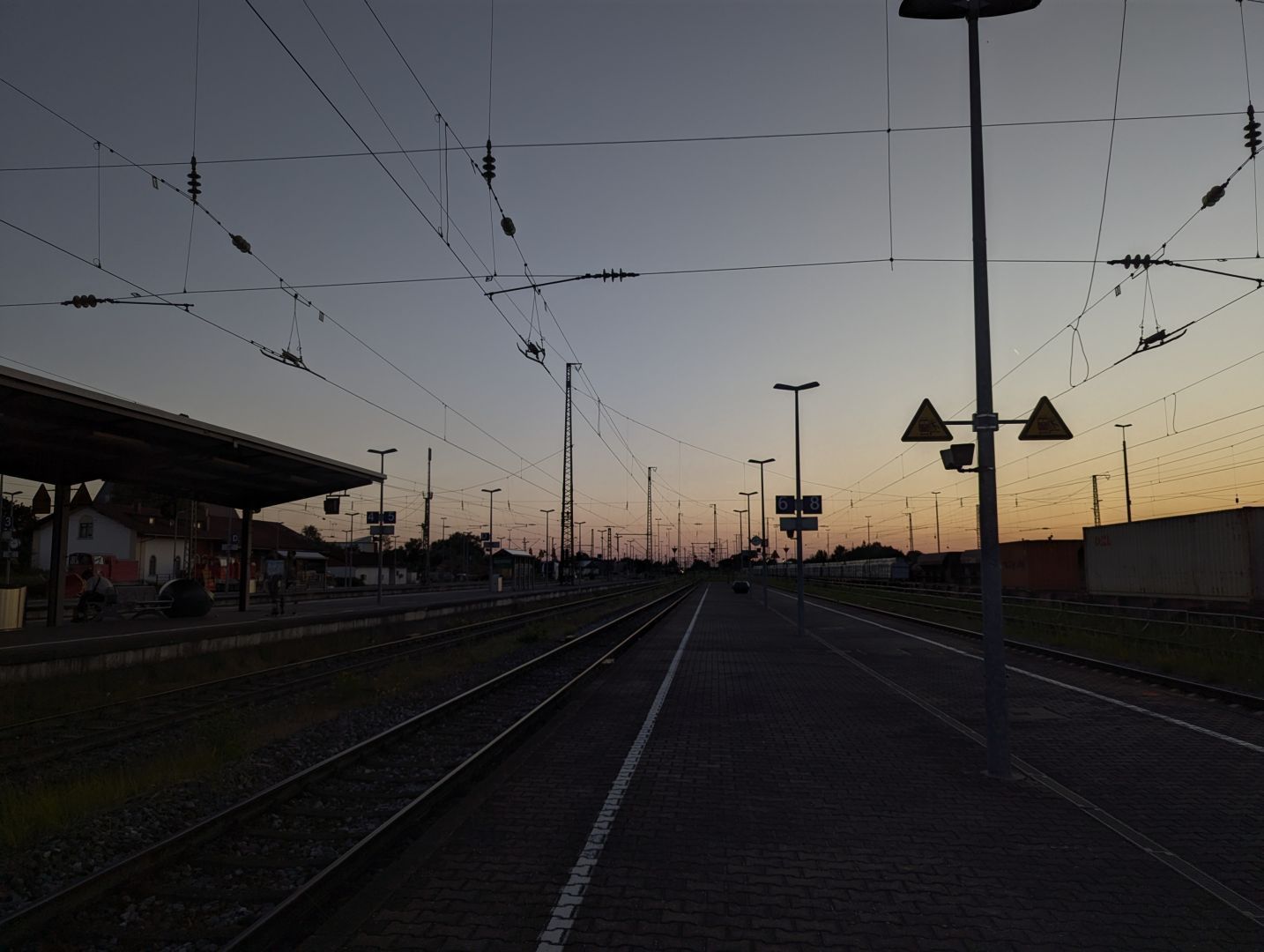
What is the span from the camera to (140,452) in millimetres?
21141

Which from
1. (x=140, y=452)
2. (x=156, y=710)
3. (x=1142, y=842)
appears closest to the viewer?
(x=1142, y=842)

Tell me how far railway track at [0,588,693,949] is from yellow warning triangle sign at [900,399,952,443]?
5970mm

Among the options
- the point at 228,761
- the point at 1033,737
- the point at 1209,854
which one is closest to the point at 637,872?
the point at 1209,854

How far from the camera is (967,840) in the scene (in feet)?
20.0

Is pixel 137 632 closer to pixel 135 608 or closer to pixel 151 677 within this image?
pixel 151 677

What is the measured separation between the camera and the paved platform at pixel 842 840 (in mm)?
4602

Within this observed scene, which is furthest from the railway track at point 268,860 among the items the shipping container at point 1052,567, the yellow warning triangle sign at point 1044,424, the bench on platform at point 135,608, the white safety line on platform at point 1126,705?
the shipping container at point 1052,567

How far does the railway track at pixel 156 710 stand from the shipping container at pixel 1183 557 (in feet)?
76.8

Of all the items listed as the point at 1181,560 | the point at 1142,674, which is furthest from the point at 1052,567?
the point at 1142,674

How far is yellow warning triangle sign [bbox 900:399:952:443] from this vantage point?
9695 mm

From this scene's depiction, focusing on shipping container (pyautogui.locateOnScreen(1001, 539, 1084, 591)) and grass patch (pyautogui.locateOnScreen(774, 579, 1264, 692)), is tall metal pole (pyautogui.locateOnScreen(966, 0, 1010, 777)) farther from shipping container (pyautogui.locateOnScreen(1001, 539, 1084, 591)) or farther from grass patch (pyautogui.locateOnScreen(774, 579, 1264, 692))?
shipping container (pyautogui.locateOnScreen(1001, 539, 1084, 591))

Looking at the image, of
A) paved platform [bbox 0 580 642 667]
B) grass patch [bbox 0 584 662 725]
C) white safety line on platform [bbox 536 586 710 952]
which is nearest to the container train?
white safety line on platform [bbox 536 586 710 952]

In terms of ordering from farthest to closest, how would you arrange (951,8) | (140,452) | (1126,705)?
(140,452)
(1126,705)
(951,8)

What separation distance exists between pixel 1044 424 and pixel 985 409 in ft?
4.70
